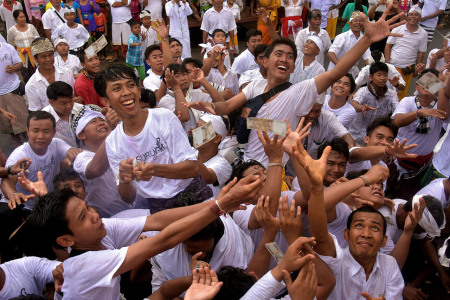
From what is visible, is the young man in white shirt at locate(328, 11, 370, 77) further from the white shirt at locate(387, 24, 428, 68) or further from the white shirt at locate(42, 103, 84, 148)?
the white shirt at locate(42, 103, 84, 148)

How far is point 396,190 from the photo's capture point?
15.0ft

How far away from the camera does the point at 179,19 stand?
8.23 m

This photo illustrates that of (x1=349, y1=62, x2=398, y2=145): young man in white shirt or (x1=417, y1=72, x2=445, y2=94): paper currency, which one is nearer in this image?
(x1=417, y1=72, x2=445, y2=94): paper currency

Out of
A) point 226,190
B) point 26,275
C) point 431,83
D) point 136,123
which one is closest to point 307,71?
point 431,83

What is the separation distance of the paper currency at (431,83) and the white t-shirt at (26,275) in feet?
10.8

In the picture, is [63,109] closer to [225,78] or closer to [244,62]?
[225,78]

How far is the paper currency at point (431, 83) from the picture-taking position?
3.58 m

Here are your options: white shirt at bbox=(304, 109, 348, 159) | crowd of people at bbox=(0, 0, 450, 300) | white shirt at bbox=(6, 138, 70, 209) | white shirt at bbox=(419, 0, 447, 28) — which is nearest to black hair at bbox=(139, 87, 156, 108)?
crowd of people at bbox=(0, 0, 450, 300)

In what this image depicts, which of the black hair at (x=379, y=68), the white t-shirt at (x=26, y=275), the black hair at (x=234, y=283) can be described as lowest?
the white t-shirt at (x=26, y=275)

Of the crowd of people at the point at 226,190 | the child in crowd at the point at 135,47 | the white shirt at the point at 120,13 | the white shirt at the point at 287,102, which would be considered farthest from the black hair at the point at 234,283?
the white shirt at the point at 120,13

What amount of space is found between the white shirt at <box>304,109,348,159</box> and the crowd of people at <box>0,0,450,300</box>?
0.01m

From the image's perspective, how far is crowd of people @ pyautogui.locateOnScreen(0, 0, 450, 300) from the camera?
2.13 metres

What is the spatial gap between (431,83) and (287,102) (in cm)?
140

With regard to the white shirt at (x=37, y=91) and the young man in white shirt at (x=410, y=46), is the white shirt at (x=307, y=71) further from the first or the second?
Result: the white shirt at (x=37, y=91)
